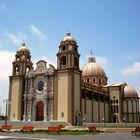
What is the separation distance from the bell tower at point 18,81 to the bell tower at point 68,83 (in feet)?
39.1

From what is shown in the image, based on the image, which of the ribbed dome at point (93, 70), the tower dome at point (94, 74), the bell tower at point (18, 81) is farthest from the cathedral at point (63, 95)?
the ribbed dome at point (93, 70)

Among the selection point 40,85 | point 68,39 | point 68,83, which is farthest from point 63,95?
point 68,39

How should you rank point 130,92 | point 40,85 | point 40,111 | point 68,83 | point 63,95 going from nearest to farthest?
1. point 68,83
2. point 63,95
3. point 40,111
4. point 40,85
5. point 130,92

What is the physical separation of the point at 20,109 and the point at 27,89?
526 cm

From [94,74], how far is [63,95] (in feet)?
103

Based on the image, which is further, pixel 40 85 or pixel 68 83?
pixel 40 85

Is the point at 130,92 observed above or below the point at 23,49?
below

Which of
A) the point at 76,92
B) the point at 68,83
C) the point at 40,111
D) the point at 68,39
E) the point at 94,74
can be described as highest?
the point at 68,39

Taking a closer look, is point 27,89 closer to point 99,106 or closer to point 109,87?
point 99,106

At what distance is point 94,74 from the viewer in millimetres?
91938

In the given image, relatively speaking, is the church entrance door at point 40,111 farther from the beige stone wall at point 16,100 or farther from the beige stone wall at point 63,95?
the beige stone wall at point 63,95

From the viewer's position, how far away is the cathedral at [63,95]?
2459 inches

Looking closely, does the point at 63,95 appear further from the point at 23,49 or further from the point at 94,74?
the point at 94,74

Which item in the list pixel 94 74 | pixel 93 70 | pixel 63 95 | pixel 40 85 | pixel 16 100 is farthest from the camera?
pixel 93 70
